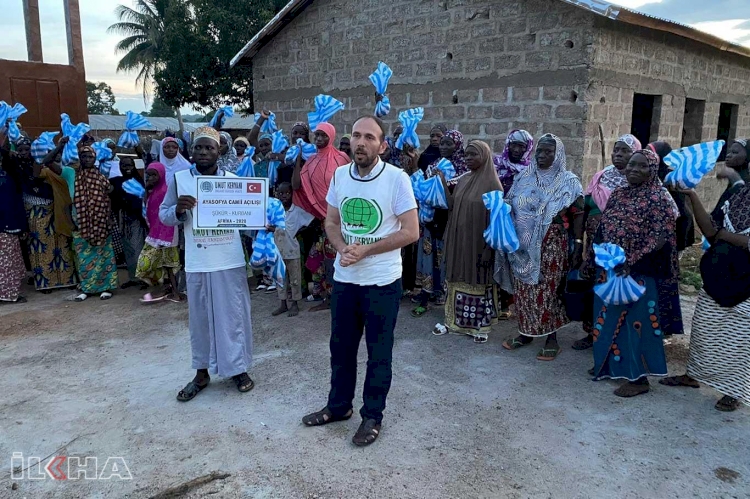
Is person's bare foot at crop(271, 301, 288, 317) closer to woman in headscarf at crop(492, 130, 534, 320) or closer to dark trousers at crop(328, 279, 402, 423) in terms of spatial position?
woman in headscarf at crop(492, 130, 534, 320)

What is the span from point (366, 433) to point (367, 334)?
1.94ft

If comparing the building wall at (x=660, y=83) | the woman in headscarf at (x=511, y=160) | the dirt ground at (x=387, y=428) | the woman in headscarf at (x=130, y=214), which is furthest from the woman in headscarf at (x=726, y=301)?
the woman in headscarf at (x=130, y=214)

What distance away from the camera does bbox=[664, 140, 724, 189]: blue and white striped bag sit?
3275 millimetres

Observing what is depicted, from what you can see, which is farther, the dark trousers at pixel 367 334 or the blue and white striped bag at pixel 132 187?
the blue and white striped bag at pixel 132 187

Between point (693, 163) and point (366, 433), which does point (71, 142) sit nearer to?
point (366, 433)

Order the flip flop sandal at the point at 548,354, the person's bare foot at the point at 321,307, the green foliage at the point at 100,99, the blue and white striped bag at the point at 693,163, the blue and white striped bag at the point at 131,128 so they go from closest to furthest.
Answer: the blue and white striped bag at the point at 693,163, the flip flop sandal at the point at 548,354, the person's bare foot at the point at 321,307, the blue and white striped bag at the point at 131,128, the green foliage at the point at 100,99

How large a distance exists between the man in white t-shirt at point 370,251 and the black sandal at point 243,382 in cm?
97

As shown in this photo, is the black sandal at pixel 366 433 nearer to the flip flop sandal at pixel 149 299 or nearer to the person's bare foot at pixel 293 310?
the person's bare foot at pixel 293 310

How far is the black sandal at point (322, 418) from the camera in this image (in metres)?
3.35

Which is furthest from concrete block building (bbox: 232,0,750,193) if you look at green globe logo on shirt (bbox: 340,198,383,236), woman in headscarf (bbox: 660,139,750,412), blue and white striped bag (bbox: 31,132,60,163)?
blue and white striped bag (bbox: 31,132,60,163)

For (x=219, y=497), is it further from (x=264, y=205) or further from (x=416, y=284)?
(x=416, y=284)

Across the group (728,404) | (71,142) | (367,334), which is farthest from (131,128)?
(728,404)

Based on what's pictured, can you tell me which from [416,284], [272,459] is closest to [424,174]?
[416,284]

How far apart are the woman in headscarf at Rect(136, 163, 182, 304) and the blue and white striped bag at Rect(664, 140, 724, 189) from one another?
15.4 feet
